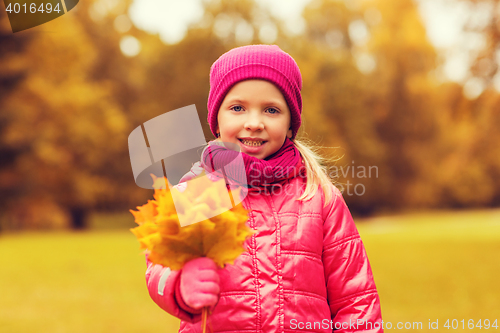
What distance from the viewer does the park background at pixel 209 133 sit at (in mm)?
8727

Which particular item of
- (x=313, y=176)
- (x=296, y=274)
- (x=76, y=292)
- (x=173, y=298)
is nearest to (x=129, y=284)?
(x=76, y=292)

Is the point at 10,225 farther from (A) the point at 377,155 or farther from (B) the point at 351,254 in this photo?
(B) the point at 351,254

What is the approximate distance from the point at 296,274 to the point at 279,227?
0.21 m

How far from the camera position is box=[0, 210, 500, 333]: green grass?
22.7ft

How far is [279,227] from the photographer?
2123 mm

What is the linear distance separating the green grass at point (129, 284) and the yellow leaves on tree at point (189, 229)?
3.39 m

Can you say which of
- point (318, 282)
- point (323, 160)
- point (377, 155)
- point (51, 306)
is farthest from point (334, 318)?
point (377, 155)

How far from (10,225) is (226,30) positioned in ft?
45.2

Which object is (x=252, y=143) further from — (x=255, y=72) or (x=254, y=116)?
(x=255, y=72)

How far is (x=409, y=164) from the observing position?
93.4ft

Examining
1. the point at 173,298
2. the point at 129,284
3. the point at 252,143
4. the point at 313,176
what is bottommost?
the point at 173,298

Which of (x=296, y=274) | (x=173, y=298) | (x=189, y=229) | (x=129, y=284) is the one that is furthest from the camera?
(x=129, y=284)

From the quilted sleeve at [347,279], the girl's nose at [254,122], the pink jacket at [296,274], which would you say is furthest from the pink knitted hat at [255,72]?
the quilted sleeve at [347,279]

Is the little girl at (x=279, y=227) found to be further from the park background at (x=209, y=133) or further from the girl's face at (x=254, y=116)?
the park background at (x=209, y=133)
